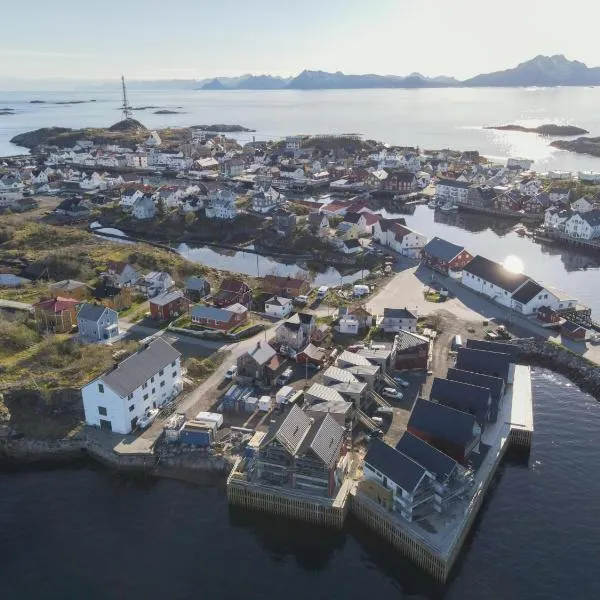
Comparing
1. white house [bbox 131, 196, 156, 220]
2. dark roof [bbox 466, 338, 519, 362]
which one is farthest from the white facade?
white house [bbox 131, 196, 156, 220]

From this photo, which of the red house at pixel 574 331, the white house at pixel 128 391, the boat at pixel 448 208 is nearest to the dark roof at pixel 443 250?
the red house at pixel 574 331

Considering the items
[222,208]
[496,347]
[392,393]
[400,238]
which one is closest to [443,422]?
[392,393]

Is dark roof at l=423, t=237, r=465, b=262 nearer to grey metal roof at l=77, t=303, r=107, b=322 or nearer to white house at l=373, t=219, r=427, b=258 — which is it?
white house at l=373, t=219, r=427, b=258

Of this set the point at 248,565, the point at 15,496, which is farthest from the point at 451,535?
the point at 15,496

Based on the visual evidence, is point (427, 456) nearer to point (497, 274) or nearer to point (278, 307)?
point (278, 307)

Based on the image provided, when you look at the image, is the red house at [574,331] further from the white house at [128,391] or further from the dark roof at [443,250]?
the white house at [128,391]

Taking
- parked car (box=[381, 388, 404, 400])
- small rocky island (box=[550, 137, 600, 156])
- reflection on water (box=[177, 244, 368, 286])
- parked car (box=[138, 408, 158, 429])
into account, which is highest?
small rocky island (box=[550, 137, 600, 156])
